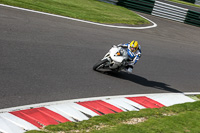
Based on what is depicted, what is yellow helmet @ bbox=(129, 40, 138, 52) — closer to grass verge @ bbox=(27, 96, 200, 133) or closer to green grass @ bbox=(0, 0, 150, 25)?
grass verge @ bbox=(27, 96, 200, 133)

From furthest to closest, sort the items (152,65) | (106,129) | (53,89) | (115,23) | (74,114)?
1. (115,23)
2. (152,65)
3. (53,89)
4. (74,114)
5. (106,129)

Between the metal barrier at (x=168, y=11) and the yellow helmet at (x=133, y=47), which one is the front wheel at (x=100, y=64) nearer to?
the yellow helmet at (x=133, y=47)

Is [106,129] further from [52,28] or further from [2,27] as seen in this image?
[52,28]

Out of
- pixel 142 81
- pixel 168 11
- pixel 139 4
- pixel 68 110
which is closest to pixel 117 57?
pixel 142 81

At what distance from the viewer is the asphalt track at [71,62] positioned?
797 cm

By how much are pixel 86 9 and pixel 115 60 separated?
1055 centimetres

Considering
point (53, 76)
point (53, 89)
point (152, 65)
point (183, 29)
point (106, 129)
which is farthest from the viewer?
point (183, 29)

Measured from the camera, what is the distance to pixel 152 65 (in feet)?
42.4

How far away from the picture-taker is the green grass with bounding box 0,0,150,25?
16.6m

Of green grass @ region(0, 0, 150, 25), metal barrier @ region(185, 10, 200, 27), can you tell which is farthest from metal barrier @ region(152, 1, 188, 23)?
green grass @ region(0, 0, 150, 25)

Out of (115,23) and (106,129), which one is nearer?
(106,129)

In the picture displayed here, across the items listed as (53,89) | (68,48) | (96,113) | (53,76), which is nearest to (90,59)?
(68,48)

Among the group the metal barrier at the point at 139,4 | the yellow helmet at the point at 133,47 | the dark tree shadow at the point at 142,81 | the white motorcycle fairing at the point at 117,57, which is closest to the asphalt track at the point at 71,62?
the dark tree shadow at the point at 142,81

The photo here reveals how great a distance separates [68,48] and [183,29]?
13.4 meters
